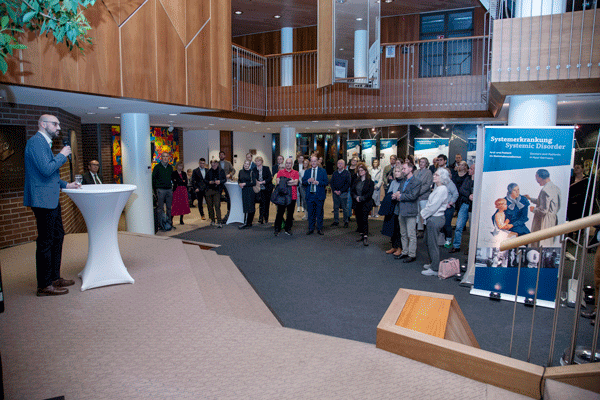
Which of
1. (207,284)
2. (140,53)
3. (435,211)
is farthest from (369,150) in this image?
(207,284)

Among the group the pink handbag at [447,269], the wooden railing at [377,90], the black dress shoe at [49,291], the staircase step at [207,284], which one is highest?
the wooden railing at [377,90]

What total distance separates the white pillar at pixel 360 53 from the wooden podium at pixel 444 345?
273 inches

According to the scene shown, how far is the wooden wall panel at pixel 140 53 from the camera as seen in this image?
5.79 m

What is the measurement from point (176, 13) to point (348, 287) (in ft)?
16.9

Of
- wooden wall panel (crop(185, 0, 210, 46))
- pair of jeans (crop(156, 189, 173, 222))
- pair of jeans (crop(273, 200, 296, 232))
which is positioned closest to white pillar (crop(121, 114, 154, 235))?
pair of jeans (crop(156, 189, 173, 222))

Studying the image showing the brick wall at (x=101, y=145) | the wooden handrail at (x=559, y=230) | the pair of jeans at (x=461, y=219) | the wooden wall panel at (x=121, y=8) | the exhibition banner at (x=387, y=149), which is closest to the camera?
the wooden handrail at (x=559, y=230)

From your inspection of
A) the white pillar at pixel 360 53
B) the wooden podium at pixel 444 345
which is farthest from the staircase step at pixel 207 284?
the white pillar at pixel 360 53

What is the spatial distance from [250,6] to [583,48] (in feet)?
32.3

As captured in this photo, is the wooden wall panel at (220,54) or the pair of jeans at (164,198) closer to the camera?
the wooden wall panel at (220,54)

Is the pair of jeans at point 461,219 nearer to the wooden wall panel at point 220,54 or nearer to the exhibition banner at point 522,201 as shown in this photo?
the exhibition banner at point 522,201

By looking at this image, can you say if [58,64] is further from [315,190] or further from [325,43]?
[315,190]

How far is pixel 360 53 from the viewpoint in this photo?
9.41m

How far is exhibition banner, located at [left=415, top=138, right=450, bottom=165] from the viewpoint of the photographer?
13227 mm

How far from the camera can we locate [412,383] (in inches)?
101
